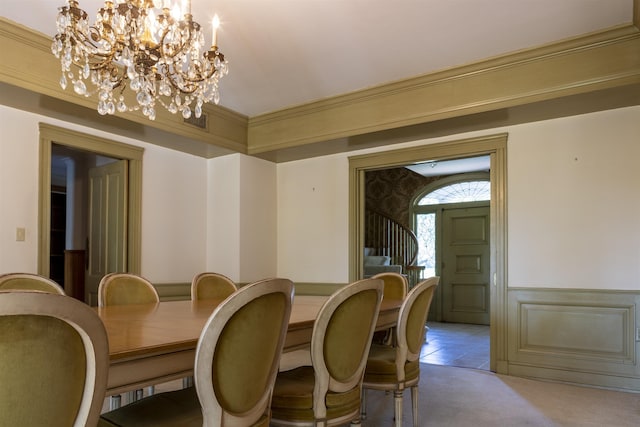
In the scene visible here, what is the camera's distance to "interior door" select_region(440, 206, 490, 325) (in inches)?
287

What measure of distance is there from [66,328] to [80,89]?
5.43 feet

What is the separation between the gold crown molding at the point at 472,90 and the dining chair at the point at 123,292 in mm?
2365

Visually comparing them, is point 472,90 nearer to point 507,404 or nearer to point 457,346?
point 507,404

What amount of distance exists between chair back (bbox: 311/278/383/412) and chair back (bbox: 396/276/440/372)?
1.26ft

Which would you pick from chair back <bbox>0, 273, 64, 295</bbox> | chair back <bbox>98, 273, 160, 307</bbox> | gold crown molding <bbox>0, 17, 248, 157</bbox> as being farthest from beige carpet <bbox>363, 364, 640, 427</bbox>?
gold crown molding <bbox>0, 17, 248, 157</bbox>

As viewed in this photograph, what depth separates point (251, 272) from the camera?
16.7ft

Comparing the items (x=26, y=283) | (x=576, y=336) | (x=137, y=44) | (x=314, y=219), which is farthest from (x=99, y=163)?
(x=576, y=336)

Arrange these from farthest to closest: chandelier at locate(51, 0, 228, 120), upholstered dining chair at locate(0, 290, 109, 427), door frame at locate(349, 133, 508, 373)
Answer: door frame at locate(349, 133, 508, 373) → chandelier at locate(51, 0, 228, 120) → upholstered dining chair at locate(0, 290, 109, 427)

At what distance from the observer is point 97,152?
409 centimetres

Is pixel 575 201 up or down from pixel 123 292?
up

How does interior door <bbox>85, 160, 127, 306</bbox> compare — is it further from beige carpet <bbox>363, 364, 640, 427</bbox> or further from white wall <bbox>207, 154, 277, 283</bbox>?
beige carpet <bbox>363, 364, 640, 427</bbox>

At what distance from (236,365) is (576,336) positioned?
3.37 m

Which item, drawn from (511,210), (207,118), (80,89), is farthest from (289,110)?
(80,89)

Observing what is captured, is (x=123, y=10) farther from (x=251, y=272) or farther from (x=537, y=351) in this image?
(x=537, y=351)
